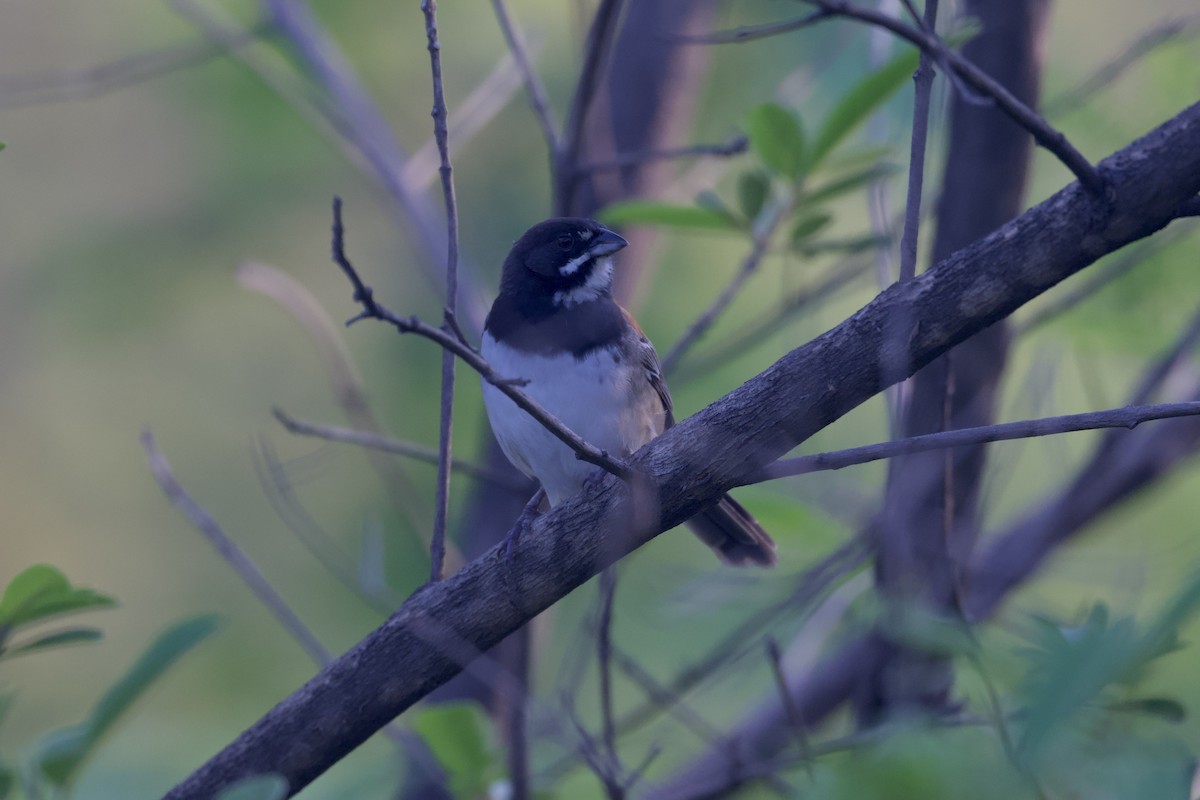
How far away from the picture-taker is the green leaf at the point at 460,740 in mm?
3186

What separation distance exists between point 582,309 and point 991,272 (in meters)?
2.12

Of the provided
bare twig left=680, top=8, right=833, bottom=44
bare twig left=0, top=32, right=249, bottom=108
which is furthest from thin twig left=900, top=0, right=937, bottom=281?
bare twig left=0, top=32, right=249, bottom=108

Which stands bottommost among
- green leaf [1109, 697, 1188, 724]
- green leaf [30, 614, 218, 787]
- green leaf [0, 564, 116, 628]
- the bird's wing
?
green leaf [1109, 697, 1188, 724]

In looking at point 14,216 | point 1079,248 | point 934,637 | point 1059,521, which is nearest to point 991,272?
point 1079,248

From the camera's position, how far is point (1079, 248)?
7.25ft

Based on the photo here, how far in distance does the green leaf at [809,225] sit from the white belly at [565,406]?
30.0 inches

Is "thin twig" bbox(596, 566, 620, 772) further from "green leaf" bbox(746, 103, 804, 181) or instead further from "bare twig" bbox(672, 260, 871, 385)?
"bare twig" bbox(672, 260, 871, 385)

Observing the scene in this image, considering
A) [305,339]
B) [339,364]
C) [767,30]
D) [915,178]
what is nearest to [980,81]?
[915,178]

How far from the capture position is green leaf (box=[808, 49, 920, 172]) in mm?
3340

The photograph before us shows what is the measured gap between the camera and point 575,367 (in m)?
3.99

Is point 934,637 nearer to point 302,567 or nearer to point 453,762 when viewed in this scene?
point 453,762

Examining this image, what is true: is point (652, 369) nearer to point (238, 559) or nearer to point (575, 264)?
point (575, 264)

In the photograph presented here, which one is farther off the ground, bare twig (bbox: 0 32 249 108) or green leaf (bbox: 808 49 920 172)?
bare twig (bbox: 0 32 249 108)

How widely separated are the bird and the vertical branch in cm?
75
